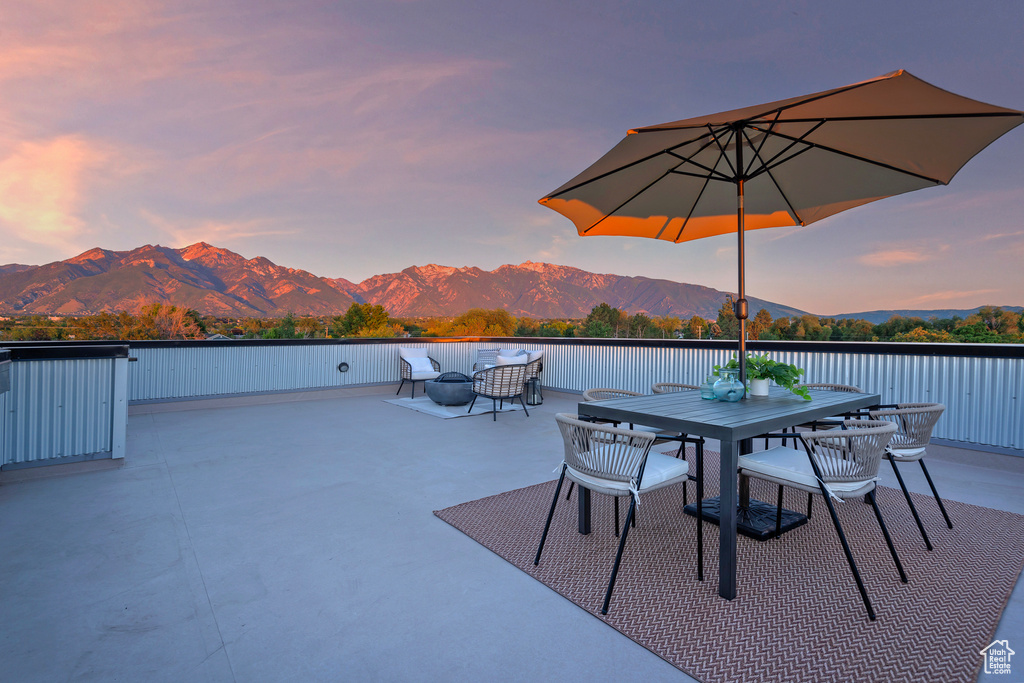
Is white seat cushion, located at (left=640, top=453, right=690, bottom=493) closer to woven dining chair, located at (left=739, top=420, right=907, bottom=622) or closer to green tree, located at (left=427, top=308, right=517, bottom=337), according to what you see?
woven dining chair, located at (left=739, top=420, right=907, bottom=622)

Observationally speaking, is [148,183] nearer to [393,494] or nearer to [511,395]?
[511,395]

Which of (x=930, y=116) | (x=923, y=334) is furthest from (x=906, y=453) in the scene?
(x=923, y=334)

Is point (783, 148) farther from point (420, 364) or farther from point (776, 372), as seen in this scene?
point (420, 364)

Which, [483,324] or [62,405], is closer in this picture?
[62,405]

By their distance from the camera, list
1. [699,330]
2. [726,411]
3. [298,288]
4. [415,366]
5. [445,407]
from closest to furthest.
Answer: [726,411]
[445,407]
[699,330]
[415,366]
[298,288]

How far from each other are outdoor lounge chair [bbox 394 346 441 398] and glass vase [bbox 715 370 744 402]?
18.5 ft

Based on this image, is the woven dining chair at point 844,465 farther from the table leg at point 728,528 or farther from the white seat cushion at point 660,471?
the white seat cushion at point 660,471

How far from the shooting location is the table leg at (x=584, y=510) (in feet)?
8.00

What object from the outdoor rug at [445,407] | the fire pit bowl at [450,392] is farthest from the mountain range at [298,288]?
the fire pit bowl at [450,392]

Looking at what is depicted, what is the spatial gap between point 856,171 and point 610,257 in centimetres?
3080

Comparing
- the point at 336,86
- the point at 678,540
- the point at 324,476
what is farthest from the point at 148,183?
the point at 678,540

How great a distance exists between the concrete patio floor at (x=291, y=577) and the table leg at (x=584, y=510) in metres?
0.53

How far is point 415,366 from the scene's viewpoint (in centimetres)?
797

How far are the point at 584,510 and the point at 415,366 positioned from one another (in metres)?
5.88
